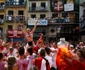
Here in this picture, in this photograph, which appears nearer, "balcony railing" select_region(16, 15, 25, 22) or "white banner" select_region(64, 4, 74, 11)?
"white banner" select_region(64, 4, 74, 11)

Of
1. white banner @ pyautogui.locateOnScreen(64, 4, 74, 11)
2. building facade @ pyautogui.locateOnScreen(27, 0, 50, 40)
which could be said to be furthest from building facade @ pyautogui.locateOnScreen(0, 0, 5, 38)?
white banner @ pyautogui.locateOnScreen(64, 4, 74, 11)

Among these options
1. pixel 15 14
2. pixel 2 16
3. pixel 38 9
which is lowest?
pixel 2 16

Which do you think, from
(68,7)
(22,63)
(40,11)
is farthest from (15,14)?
(22,63)

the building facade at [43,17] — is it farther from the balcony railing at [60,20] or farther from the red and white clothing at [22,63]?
the red and white clothing at [22,63]

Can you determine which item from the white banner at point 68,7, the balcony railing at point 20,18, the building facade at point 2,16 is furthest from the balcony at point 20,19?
the white banner at point 68,7

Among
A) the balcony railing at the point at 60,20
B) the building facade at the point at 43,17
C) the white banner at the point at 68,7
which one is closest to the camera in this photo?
the white banner at the point at 68,7

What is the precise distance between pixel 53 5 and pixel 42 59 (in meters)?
58.7

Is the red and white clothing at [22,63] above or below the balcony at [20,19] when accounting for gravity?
above

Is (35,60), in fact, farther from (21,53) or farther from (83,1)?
(83,1)

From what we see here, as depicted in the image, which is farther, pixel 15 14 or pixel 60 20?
pixel 15 14

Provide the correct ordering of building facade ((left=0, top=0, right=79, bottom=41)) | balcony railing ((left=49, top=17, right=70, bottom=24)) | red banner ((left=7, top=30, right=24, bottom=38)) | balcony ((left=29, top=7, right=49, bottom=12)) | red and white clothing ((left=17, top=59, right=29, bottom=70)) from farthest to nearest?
balcony ((left=29, top=7, right=49, bottom=12))
balcony railing ((left=49, top=17, right=70, bottom=24))
red banner ((left=7, top=30, right=24, bottom=38))
building facade ((left=0, top=0, right=79, bottom=41))
red and white clothing ((left=17, top=59, right=29, bottom=70))

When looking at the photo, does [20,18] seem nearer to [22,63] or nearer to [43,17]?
[43,17]

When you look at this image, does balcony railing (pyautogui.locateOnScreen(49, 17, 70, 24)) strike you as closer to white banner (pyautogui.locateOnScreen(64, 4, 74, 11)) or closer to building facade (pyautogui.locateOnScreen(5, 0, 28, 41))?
white banner (pyautogui.locateOnScreen(64, 4, 74, 11))

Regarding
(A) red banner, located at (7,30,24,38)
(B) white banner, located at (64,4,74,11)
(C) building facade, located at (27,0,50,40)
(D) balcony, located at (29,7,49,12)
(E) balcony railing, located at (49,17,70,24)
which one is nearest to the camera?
(B) white banner, located at (64,4,74,11)
